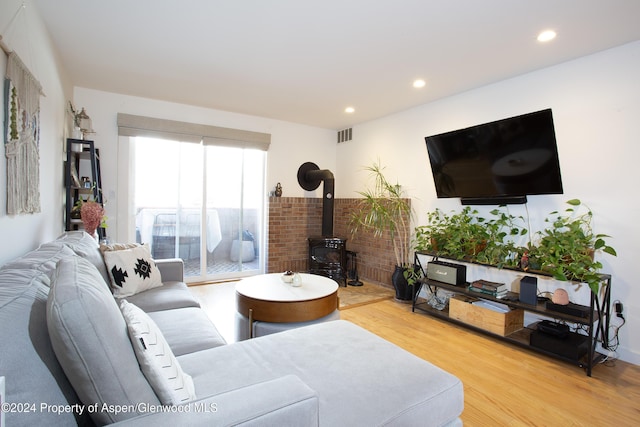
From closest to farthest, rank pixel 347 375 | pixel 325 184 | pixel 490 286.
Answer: pixel 347 375
pixel 490 286
pixel 325 184

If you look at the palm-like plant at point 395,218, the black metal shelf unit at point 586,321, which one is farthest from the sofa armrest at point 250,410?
the palm-like plant at point 395,218

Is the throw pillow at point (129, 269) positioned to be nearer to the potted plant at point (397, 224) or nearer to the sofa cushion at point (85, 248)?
the sofa cushion at point (85, 248)

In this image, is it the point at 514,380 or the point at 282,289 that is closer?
the point at 514,380

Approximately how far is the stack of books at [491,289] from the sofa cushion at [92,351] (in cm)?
285

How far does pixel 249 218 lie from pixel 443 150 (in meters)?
2.97

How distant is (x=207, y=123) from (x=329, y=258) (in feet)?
8.56

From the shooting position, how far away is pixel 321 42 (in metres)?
2.51

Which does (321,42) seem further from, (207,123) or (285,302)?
(207,123)

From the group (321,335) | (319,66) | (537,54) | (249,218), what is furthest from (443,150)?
(249,218)

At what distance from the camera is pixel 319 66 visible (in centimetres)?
295

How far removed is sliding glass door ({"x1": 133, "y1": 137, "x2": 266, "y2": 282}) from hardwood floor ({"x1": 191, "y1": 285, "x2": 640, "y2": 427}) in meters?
1.58

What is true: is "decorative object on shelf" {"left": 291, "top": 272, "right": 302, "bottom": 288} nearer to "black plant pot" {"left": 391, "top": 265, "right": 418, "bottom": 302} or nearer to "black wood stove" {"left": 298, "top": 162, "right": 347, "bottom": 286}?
"black plant pot" {"left": 391, "top": 265, "right": 418, "bottom": 302}

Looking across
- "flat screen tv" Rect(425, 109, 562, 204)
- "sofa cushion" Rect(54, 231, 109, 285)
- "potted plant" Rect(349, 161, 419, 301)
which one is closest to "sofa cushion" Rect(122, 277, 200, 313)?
"sofa cushion" Rect(54, 231, 109, 285)

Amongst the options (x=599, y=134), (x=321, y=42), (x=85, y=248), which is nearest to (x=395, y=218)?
(x=599, y=134)
